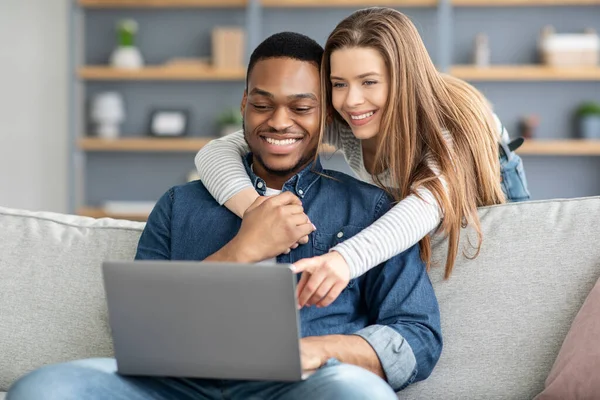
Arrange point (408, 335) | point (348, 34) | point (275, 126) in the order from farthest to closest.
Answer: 1. point (348, 34)
2. point (275, 126)
3. point (408, 335)

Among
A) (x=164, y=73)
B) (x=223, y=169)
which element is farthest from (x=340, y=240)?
(x=164, y=73)

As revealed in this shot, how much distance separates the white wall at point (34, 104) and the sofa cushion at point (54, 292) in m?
3.03

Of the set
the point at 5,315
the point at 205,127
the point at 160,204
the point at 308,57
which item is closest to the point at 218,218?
the point at 160,204

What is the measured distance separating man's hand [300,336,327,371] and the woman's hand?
0.07m

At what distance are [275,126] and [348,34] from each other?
0.30m

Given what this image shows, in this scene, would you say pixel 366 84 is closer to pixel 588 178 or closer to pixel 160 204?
pixel 160 204

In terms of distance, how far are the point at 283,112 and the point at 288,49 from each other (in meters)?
0.14

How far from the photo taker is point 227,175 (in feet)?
5.83

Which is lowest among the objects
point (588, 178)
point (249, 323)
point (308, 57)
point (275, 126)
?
point (588, 178)

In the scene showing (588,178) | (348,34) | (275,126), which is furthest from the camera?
(588,178)

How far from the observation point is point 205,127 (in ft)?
16.9

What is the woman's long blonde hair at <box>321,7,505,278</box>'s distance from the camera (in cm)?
174

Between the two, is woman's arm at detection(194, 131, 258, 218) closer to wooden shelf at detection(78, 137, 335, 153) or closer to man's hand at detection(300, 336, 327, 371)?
man's hand at detection(300, 336, 327, 371)

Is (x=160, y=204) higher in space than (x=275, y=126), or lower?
lower
